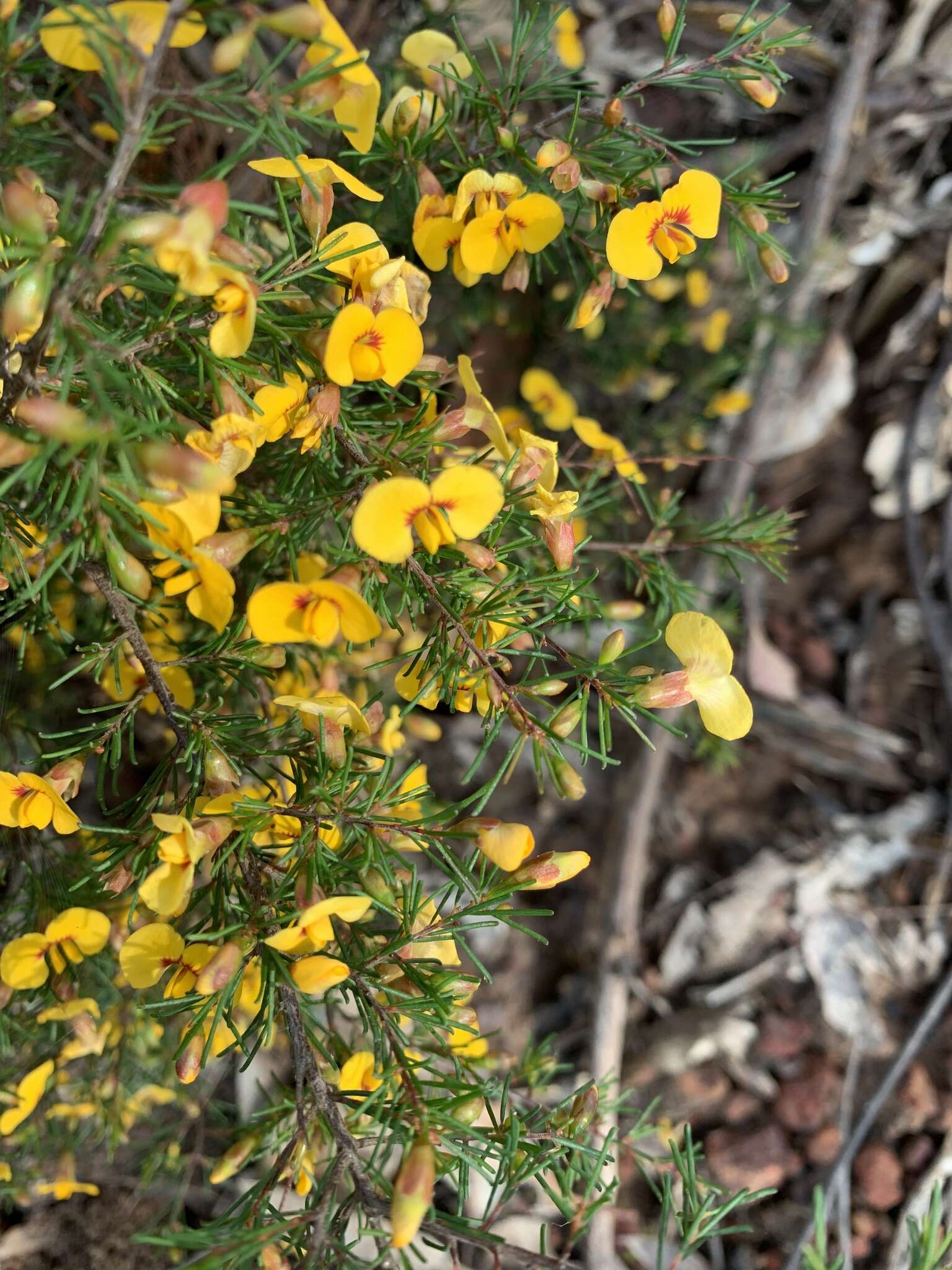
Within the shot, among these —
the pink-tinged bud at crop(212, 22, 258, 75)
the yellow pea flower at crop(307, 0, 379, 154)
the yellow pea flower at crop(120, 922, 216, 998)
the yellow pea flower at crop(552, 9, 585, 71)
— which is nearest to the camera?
the pink-tinged bud at crop(212, 22, 258, 75)

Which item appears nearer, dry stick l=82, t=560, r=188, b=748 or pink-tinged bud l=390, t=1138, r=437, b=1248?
pink-tinged bud l=390, t=1138, r=437, b=1248

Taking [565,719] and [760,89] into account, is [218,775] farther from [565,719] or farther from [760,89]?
[760,89]

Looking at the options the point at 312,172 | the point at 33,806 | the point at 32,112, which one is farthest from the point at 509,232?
the point at 33,806

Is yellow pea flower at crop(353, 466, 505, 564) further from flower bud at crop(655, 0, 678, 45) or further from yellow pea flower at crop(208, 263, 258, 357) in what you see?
flower bud at crop(655, 0, 678, 45)

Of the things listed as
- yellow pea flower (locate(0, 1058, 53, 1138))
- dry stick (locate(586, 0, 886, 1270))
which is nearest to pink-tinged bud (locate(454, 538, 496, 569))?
yellow pea flower (locate(0, 1058, 53, 1138))

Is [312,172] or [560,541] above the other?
[312,172]

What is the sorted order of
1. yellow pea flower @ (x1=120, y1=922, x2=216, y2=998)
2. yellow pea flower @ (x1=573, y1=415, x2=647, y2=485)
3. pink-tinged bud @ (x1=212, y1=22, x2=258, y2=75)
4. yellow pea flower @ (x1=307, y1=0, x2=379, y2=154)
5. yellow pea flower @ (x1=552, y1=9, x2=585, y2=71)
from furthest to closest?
yellow pea flower @ (x1=552, y1=9, x2=585, y2=71) < yellow pea flower @ (x1=573, y1=415, x2=647, y2=485) < yellow pea flower @ (x1=120, y1=922, x2=216, y2=998) < yellow pea flower @ (x1=307, y1=0, x2=379, y2=154) < pink-tinged bud @ (x1=212, y1=22, x2=258, y2=75)
